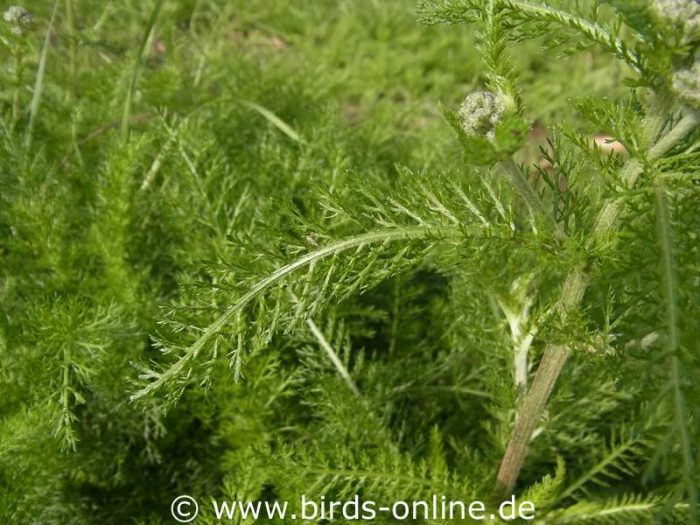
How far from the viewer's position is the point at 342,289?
3.62ft

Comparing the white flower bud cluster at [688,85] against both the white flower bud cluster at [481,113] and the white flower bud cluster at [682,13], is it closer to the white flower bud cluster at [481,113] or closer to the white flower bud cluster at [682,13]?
the white flower bud cluster at [682,13]

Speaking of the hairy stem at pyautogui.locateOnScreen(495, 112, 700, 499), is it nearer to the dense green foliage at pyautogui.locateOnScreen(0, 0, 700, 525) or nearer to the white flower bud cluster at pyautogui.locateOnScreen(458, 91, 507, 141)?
the dense green foliage at pyautogui.locateOnScreen(0, 0, 700, 525)

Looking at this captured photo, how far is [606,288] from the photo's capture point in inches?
40.6

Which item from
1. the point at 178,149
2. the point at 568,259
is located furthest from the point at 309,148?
the point at 568,259

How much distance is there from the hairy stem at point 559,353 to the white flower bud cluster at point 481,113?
0.21m

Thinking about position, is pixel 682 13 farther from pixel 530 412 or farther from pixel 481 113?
pixel 530 412

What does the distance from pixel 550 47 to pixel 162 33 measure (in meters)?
1.71

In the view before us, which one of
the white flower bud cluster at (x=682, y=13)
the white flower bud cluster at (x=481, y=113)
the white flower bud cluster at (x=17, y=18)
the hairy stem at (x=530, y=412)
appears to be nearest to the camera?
the white flower bud cluster at (x=682, y=13)

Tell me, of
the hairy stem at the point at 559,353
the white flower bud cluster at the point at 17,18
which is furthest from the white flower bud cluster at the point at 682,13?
the white flower bud cluster at the point at 17,18

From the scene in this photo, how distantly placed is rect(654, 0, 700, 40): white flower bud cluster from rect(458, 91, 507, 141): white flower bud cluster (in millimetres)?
221

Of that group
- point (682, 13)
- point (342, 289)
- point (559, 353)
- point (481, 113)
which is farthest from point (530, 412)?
point (682, 13)

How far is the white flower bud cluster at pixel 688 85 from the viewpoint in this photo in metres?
0.86


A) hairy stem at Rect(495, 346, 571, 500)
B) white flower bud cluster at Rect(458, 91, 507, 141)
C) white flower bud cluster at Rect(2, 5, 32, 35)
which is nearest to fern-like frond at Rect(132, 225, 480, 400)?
white flower bud cluster at Rect(458, 91, 507, 141)

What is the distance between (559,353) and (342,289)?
40cm
